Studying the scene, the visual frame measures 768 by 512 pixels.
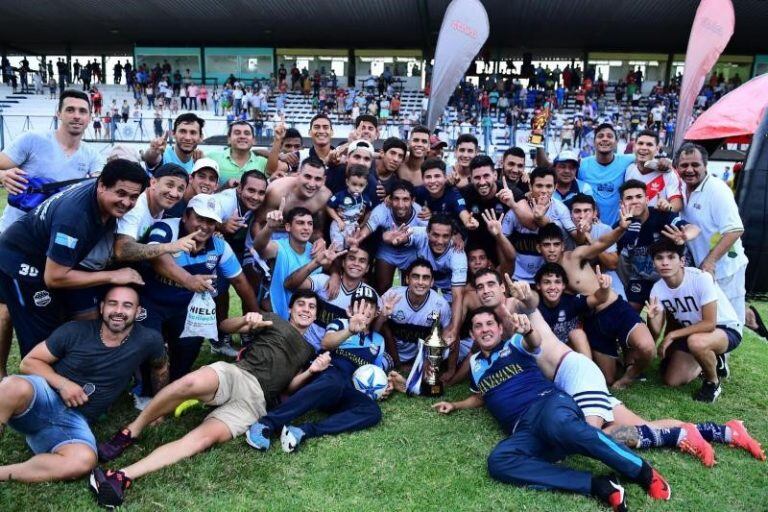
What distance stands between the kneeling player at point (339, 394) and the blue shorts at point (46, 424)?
1055 mm

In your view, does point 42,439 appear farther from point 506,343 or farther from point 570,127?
point 570,127

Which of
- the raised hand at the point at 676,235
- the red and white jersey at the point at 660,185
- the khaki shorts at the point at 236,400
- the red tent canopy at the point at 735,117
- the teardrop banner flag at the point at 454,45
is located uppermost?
the teardrop banner flag at the point at 454,45

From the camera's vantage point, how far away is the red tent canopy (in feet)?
36.3

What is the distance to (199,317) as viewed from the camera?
4602 mm

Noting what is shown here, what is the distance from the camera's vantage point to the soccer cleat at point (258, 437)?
3931mm

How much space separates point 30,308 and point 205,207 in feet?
4.50

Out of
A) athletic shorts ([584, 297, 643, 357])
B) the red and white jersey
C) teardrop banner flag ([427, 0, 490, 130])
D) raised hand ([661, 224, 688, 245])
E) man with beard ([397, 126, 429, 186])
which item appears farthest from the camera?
teardrop banner flag ([427, 0, 490, 130])

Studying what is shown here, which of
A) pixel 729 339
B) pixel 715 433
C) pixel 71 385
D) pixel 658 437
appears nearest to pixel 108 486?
pixel 71 385

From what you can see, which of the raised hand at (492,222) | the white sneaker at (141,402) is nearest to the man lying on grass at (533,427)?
the raised hand at (492,222)

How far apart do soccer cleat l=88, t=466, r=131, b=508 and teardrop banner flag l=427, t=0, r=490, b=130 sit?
8202 millimetres

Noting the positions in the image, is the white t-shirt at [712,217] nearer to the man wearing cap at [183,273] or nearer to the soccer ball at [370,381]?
the soccer ball at [370,381]

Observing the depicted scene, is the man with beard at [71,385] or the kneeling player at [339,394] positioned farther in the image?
the kneeling player at [339,394]

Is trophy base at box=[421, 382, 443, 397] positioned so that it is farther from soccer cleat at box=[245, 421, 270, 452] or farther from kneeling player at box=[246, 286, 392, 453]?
soccer cleat at box=[245, 421, 270, 452]

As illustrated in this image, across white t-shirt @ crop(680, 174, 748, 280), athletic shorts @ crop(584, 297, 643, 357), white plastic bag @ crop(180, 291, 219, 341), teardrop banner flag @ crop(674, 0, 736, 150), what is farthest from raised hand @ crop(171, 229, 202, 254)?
teardrop banner flag @ crop(674, 0, 736, 150)
